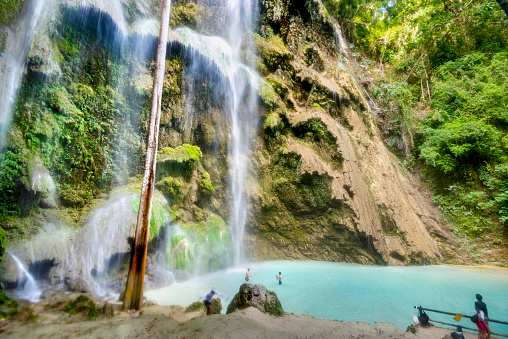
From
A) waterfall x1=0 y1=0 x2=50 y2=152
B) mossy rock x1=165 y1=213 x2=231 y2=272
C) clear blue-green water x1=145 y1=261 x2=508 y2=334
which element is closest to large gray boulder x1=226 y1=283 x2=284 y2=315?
clear blue-green water x1=145 y1=261 x2=508 y2=334

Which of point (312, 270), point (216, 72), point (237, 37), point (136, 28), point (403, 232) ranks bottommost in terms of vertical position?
point (312, 270)

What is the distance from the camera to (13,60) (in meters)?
6.68

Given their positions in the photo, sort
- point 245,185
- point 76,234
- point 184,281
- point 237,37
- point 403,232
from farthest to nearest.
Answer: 1. point 237,37
2. point 245,185
3. point 403,232
4. point 184,281
5. point 76,234

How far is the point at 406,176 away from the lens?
1340 cm

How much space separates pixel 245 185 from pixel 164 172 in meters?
3.94

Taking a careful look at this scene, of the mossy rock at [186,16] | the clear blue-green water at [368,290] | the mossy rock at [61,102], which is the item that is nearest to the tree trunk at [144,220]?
the clear blue-green water at [368,290]

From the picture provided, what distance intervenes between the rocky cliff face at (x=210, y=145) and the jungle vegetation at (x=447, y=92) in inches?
64.9

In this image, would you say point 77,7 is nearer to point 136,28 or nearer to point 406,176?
point 136,28

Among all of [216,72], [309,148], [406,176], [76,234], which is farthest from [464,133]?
[76,234]

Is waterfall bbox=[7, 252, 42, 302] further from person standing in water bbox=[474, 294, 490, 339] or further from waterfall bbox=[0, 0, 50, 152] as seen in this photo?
person standing in water bbox=[474, 294, 490, 339]

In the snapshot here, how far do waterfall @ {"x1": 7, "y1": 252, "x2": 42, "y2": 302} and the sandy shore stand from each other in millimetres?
1515

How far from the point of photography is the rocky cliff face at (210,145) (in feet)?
24.5

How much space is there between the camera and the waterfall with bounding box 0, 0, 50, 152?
646 cm

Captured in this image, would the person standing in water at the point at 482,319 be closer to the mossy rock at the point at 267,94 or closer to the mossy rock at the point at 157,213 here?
the mossy rock at the point at 157,213
